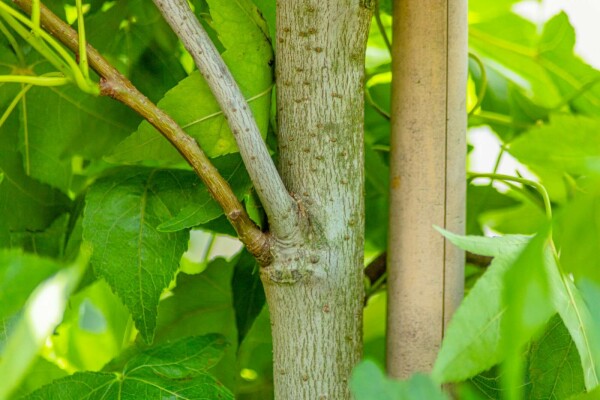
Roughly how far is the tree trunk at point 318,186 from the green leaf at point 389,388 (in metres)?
0.10

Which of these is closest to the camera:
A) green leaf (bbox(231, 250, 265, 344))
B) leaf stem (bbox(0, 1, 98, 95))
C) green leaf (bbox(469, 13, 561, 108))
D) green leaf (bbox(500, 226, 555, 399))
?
green leaf (bbox(500, 226, 555, 399))

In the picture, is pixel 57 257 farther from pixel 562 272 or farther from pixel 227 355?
pixel 562 272

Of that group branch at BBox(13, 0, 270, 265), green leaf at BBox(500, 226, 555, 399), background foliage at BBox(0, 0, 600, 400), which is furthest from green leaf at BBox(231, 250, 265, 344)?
green leaf at BBox(500, 226, 555, 399)

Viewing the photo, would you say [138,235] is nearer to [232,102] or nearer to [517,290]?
[232,102]

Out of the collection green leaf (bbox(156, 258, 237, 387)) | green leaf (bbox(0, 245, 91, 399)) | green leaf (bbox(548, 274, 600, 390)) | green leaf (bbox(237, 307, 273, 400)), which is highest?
green leaf (bbox(0, 245, 91, 399))

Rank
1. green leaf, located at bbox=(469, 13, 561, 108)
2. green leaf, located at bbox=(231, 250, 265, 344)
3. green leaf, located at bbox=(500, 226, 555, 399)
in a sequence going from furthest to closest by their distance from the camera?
green leaf, located at bbox=(469, 13, 561, 108) → green leaf, located at bbox=(231, 250, 265, 344) → green leaf, located at bbox=(500, 226, 555, 399)

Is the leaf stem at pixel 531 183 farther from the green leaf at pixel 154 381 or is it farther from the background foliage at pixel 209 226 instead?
the green leaf at pixel 154 381

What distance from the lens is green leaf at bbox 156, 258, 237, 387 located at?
411 millimetres

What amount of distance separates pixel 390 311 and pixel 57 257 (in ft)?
0.61

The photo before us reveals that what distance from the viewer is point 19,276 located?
17 centimetres

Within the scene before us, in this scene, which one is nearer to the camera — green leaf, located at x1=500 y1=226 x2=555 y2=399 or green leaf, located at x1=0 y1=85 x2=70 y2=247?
green leaf, located at x1=500 y1=226 x2=555 y2=399

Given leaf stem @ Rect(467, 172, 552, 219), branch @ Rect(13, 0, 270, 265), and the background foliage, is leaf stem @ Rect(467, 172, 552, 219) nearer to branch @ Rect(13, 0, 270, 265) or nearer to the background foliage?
the background foliage

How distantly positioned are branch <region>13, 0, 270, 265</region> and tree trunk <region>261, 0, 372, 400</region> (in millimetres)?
24

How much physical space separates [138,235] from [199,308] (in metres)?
0.12
